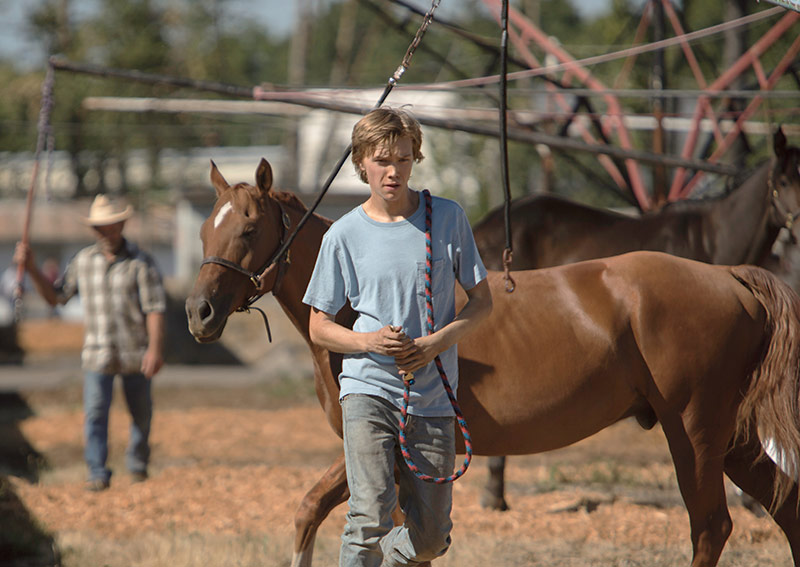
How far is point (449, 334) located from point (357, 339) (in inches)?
13.0

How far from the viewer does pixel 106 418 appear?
25.8 ft

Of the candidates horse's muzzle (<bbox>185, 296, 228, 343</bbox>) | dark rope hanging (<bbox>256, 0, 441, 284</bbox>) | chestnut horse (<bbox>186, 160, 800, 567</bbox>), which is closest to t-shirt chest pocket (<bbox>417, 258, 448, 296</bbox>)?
dark rope hanging (<bbox>256, 0, 441, 284</bbox>)

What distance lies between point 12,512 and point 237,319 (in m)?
15.3

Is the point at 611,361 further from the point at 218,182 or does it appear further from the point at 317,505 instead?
the point at 218,182

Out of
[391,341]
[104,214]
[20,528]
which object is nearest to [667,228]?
[391,341]

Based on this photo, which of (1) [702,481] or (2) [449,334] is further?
(1) [702,481]

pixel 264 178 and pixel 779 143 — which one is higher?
pixel 779 143

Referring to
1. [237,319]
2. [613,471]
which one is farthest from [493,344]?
[237,319]

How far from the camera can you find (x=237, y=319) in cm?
2167

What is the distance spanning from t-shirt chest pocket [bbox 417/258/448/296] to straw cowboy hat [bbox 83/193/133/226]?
4745 mm

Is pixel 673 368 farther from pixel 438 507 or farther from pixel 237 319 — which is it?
pixel 237 319

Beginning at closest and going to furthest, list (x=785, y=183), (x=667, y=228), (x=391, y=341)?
(x=391, y=341) < (x=785, y=183) < (x=667, y=228)

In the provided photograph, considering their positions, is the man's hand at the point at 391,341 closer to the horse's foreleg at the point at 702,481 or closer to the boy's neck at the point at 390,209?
the boy's neck at the point at 390,209

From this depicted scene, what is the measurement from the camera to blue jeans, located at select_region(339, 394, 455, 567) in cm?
362
